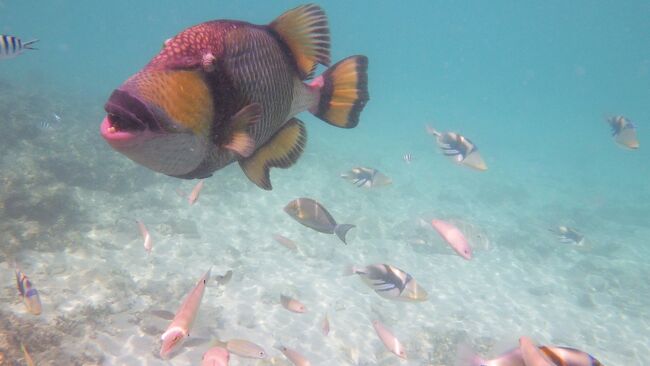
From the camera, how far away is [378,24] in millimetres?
149500

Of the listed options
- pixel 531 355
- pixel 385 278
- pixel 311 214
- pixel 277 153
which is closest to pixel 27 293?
pixel 311 214

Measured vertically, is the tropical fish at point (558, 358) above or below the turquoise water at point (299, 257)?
above

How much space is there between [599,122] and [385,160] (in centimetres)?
10888

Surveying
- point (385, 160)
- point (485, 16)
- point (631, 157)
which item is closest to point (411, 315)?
point (385, 160)

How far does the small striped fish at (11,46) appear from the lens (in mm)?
5316

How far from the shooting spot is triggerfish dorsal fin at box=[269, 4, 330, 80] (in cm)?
125

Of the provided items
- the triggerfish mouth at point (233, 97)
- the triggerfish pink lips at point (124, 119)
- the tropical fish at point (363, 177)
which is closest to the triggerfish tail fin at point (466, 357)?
the triggerfish mouth at point (233, 97)

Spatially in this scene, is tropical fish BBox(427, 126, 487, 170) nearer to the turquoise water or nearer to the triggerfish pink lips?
the turquoise water

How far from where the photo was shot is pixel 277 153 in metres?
1.35

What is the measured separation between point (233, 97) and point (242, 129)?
91mm

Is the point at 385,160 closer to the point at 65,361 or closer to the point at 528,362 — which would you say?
the point at 65,361

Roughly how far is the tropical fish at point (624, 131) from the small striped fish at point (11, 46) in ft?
32.6

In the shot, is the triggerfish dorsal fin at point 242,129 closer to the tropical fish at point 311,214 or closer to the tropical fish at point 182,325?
the tropical fish at point 182,325

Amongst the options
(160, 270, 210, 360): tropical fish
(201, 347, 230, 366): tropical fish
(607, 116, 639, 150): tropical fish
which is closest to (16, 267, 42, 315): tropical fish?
(160, 270, 210, 360): tropical fish
